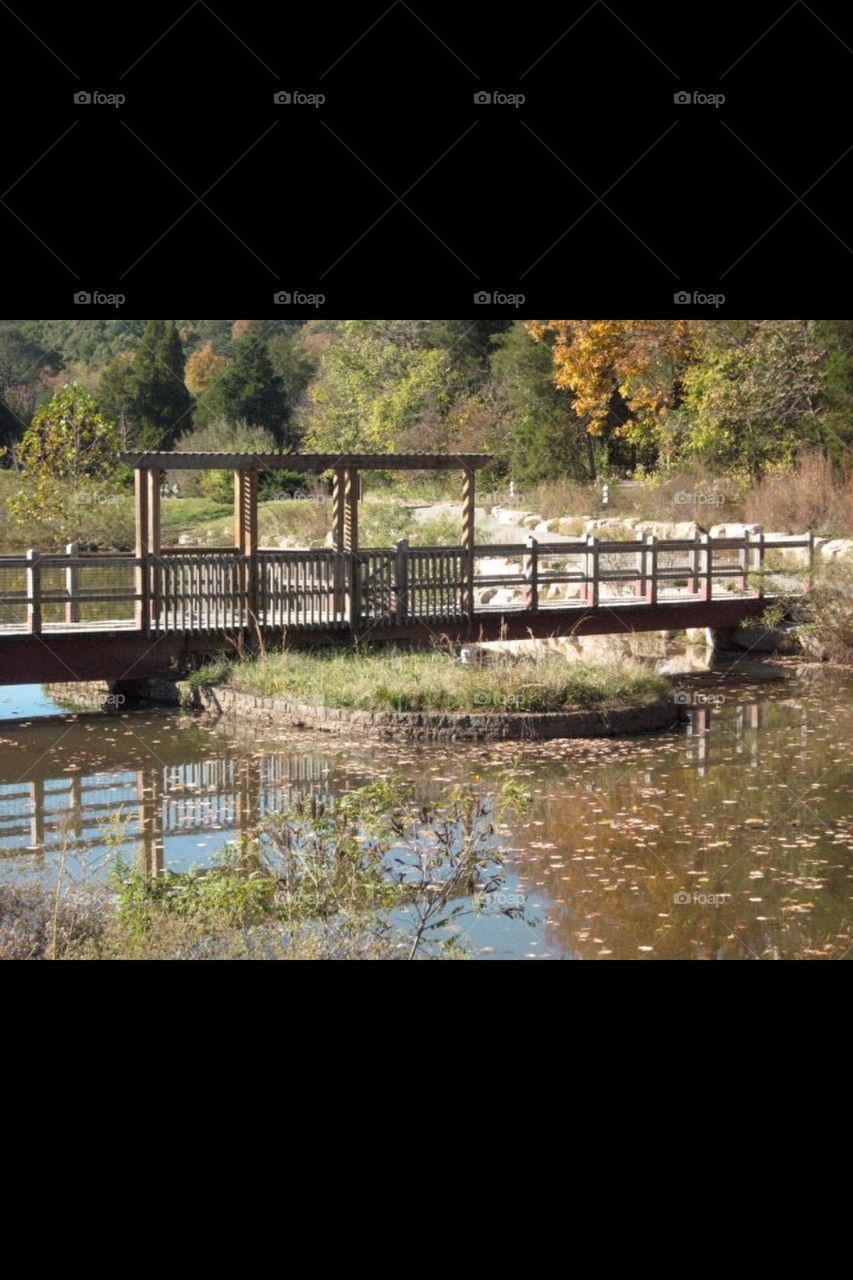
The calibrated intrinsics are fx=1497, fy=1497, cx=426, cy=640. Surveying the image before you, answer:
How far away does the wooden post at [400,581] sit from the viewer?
44.4 ft

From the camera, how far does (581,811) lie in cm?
848

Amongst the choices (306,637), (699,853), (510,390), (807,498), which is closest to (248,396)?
(510,390)

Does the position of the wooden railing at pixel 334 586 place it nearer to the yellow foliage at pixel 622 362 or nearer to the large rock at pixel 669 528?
the large rock at pixel 669 528

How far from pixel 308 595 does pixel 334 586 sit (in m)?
0.26

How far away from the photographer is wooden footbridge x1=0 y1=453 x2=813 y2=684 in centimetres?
1201

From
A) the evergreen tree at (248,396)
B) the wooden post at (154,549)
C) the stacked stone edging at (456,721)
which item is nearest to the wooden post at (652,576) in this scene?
the stacked stone edging at (456,721)

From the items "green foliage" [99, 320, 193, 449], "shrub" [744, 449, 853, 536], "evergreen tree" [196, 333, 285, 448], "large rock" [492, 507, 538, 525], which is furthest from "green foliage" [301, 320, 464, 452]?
"shrub" [744, 449, 853, 536]

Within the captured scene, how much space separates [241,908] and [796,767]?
17.7 feet

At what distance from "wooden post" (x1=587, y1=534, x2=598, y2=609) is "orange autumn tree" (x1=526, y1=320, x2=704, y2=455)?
71.3 inches
